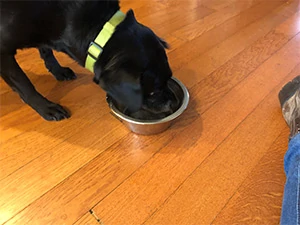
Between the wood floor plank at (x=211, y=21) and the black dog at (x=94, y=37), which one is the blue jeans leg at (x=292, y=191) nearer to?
the black dog at (x=94, y=37)

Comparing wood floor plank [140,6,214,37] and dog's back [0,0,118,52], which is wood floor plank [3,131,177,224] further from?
wood floor plank [140,6,214,37]

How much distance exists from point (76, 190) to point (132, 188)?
201 millimetres

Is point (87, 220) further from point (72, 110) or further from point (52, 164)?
point (72, 110)

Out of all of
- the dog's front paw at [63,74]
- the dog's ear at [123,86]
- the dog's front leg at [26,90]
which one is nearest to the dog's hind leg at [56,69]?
the dog's front paw at [63,74]

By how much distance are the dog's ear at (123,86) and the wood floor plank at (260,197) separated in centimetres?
49

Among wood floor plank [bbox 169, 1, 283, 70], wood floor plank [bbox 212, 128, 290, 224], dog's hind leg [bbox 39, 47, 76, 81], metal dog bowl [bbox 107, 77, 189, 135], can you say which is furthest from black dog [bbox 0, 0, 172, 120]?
wood floor plank [bbox 169, 1, 283, 70]

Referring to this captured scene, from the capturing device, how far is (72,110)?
4.69ft

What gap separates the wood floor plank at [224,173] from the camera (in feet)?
3.52

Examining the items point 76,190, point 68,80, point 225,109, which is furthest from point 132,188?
point 68,80

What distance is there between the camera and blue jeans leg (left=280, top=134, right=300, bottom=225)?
857 millimetres

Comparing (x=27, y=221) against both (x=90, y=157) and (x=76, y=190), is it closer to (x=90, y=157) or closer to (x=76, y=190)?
(x=76, y=190)

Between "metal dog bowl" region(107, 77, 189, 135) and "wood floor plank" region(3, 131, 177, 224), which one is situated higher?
"metal dog bowl" region(107, 77, 189, 135)

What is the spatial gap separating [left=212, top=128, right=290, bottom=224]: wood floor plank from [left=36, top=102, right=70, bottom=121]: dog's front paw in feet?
2.54

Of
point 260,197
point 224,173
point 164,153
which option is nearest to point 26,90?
point 164,153
